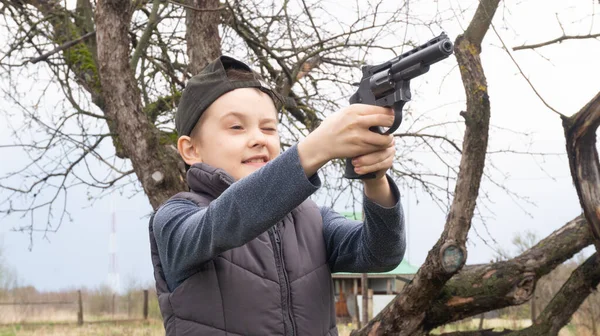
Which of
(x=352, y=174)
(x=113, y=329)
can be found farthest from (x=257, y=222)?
(x=113, y=329)

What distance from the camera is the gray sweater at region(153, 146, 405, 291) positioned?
1.58 metres

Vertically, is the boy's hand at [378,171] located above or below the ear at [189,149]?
below

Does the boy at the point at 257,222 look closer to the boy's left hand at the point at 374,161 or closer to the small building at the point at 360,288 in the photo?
the boy's left hand at the point at 374,161

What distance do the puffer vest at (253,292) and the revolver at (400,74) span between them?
59 centimetres

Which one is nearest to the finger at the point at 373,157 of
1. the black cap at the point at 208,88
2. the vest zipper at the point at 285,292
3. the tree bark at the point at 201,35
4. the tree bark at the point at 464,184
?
the vest zipper at the point at 285,292

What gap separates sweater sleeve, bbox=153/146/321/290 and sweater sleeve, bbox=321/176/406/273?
0.40 m

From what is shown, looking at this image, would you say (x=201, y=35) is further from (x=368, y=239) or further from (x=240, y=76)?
(x=368, y=239)

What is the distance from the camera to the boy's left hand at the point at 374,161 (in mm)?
1623

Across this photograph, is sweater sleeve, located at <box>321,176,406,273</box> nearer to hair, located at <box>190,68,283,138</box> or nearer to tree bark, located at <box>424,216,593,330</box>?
hair, located at <box>190,68,283,138</box>

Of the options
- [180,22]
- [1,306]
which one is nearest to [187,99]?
[180,22]

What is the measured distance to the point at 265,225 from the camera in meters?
1.62

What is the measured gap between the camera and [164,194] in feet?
20.4

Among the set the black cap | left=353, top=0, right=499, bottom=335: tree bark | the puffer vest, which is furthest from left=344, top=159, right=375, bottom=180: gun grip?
left=353, top=0, right=499, bottom=335: tree bark

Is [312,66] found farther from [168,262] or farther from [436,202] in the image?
[168,262]
